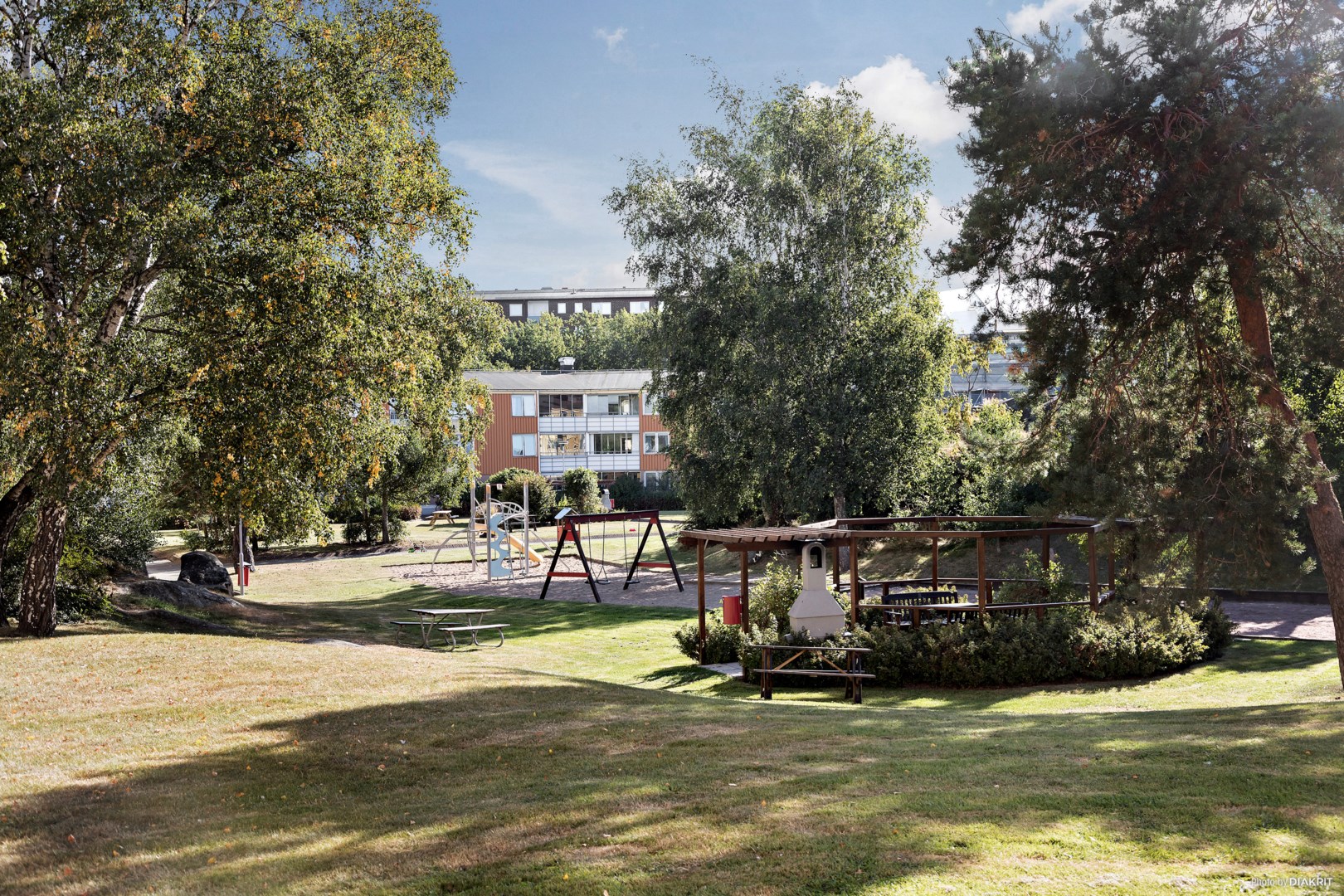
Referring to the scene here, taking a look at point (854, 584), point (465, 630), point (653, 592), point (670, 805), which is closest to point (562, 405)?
point (653, 592)

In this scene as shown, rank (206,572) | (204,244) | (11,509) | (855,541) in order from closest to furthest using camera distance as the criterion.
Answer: (204,244) < (855,541) < (11,509) < (206,572)

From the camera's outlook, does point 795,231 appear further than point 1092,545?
Yes

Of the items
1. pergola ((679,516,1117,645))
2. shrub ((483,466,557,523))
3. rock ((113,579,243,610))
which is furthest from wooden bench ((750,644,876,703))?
shrub ((483,466,557,523))

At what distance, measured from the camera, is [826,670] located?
14141 mm

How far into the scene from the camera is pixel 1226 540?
11.4 metres

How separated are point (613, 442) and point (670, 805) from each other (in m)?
62.5

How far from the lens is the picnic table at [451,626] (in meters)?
18.2

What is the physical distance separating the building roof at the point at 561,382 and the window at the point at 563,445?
311 cm

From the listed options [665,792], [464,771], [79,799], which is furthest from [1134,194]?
[79,799]

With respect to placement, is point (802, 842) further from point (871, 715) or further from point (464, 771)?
point (871, 715)

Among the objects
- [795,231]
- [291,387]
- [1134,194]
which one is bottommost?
[291,387]

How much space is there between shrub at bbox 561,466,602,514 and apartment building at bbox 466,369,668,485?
54.0 feet

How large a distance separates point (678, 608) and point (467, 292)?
8992mm

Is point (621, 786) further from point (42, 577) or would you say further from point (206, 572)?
point (206, 572)
